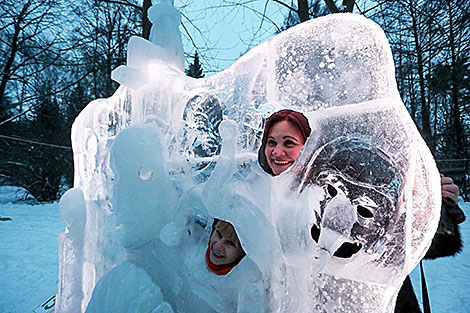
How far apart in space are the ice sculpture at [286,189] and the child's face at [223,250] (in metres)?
0.03

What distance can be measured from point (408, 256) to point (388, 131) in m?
0.28

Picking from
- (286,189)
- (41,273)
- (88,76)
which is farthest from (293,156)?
(88,76)

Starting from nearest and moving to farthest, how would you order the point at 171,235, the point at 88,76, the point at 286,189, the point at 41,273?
1. the point at 286,189
2. the point at 171,235
3. the point at 41,273
4. the point at 88,76

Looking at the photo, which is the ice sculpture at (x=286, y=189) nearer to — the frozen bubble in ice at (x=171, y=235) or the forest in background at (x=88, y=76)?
the frozen bubble in ice at (x=171, y=235)

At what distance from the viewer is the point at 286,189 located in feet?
2.39

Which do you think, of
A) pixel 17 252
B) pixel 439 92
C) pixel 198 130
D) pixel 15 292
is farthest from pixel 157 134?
pixel 439 92

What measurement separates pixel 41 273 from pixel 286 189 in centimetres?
378

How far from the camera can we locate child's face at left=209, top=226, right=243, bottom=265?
89 centimetres

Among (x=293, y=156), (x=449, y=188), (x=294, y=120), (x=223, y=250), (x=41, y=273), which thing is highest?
(x=294, y=120)

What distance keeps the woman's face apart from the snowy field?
2752mm

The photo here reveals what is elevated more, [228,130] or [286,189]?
[228,130]

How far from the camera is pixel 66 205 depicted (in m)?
1.23

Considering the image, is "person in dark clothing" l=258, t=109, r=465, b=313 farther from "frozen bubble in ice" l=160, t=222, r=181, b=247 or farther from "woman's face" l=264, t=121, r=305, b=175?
"frozen bubble in ice" l=160, t=222, r=181, b=247

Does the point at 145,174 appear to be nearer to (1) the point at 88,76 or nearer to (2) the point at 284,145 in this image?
(2) the point at 284,145
